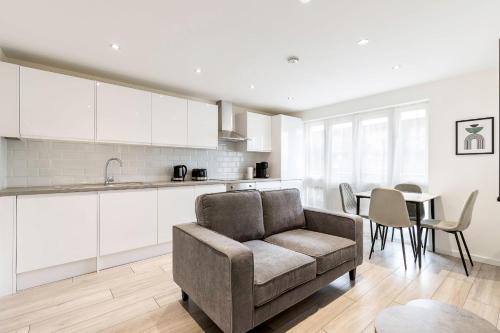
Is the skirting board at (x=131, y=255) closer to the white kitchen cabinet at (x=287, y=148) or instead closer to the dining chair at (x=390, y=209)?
the white kitchen cabinet at (x=287, y=148)

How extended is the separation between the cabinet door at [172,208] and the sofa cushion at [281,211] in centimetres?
132

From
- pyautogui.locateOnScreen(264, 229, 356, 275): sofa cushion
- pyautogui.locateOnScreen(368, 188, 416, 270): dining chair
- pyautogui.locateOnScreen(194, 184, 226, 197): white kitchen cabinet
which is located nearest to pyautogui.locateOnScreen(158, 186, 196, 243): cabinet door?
pyautogui.locateOnScreen(194, 184, 226, 197): white kitchen cabinet

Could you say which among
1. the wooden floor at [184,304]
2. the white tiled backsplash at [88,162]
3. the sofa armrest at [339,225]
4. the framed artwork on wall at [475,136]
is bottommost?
the wooden floor at [184,304]

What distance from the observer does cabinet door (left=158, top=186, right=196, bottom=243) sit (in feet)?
10.3

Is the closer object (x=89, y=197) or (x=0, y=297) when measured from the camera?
(x=0, y=297)

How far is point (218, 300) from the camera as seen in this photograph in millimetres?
1493

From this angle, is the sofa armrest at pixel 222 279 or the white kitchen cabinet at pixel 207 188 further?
the white kitchen cabinet at pixel 207 188

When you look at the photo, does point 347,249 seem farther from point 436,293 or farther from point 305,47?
point 305,47

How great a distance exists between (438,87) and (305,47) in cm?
222

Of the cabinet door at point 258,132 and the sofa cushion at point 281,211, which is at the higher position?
the cabinet door at point 258,132

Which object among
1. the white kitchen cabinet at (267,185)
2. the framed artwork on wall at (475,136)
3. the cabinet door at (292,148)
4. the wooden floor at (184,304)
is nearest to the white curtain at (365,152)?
the cabinet door at (292,148)

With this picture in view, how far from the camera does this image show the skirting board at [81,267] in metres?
2.33

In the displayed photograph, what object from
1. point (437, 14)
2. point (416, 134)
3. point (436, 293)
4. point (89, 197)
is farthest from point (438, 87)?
point (89, 197)

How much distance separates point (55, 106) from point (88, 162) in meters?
0.79
